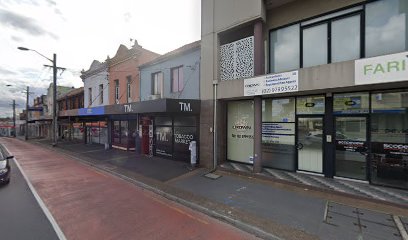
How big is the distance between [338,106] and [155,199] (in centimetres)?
730

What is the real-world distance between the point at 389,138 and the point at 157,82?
39.4 feet

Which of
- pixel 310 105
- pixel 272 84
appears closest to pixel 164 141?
pixel 272 84

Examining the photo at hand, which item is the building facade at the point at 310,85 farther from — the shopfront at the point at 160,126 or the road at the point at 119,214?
the road at the point at 119,214

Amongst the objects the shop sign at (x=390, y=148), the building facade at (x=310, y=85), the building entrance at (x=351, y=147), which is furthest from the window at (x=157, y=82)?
the shop sign at (x=390, y=148)

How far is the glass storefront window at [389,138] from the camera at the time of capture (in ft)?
21.2

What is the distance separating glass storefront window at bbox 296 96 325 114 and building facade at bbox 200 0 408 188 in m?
0.04

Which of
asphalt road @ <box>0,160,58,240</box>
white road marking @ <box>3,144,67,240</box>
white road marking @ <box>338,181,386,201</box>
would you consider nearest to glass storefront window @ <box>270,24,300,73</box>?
white road marking @ <box>338,181,386,201</box>

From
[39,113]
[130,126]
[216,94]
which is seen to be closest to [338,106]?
[216,94]

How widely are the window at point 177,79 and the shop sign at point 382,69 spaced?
27.5 feet

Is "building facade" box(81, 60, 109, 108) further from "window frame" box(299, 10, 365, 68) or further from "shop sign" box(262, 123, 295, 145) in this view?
"window frame" box(299, 10, 365, 68)

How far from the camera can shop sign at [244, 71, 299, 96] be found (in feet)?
24.1

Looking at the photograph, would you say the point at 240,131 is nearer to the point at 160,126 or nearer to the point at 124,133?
the point at 160,126

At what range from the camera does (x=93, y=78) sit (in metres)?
20.5

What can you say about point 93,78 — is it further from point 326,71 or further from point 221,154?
point 326,71
